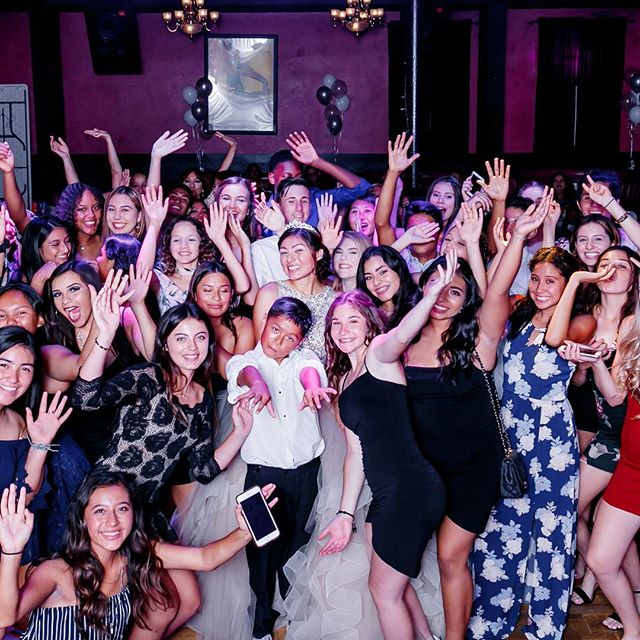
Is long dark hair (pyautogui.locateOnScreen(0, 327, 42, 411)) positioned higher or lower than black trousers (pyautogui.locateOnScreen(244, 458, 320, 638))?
higher

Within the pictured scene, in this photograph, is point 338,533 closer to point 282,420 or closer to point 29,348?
point 282,420

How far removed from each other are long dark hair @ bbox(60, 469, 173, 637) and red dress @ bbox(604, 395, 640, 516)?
168 cm

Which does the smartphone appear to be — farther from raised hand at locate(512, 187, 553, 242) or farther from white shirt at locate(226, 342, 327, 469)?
raised hand at locate(512, 187, 553, 242)

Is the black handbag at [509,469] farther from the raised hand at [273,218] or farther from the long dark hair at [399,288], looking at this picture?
the raised hand at [273,218]

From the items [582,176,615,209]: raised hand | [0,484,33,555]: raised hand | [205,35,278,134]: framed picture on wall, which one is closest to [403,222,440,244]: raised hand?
[582,176,615,209]: raised hand

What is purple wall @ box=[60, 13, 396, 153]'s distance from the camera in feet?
41.5

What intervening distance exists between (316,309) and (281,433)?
0.67m

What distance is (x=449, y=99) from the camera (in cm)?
1283

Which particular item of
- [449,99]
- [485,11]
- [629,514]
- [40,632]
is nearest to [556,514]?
[629,514]

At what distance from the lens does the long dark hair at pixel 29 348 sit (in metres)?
2.99

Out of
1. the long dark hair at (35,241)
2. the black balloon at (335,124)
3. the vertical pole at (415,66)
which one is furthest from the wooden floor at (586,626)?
the black balloon at (335,124)

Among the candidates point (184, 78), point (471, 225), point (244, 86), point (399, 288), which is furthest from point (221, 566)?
point (244, 86)

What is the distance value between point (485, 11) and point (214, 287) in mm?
8839

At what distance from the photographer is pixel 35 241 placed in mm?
4285
